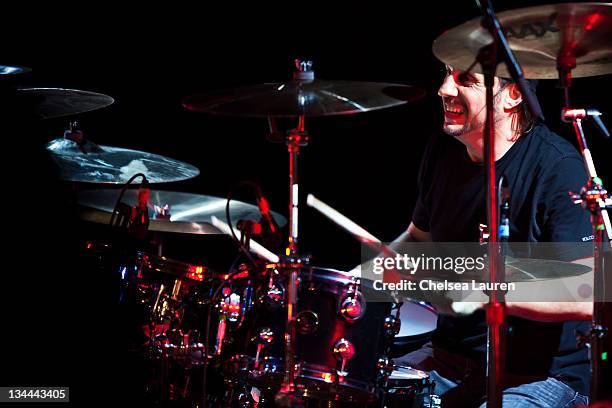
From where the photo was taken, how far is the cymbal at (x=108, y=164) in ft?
9.86

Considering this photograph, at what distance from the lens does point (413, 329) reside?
10.6ft

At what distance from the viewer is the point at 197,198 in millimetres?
3363

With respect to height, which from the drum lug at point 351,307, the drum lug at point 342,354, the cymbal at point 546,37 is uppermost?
the cymbal at point 546,37

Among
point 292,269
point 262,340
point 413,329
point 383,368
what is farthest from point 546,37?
point 413,329

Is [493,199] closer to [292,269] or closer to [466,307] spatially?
[466,307]

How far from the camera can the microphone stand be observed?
1.91m

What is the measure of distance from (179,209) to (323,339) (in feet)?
3.74

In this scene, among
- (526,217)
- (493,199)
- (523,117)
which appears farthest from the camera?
(523,117)

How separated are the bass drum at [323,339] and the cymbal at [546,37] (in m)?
0.78

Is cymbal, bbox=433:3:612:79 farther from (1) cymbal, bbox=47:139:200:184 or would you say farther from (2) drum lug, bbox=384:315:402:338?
(1) cymbal, bbox=47:139:200:184

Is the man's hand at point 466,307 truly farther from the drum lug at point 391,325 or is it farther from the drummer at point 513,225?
the drum lug at point 391,325

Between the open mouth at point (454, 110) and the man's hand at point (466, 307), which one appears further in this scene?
the open mouth at point (454, 110)

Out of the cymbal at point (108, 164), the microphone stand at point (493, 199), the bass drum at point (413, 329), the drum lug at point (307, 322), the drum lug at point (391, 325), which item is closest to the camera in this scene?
the microphone stand at point (493, 199)

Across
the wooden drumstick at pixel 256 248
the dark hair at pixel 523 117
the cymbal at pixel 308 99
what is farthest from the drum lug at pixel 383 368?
the dark hair at pixel 523 117
